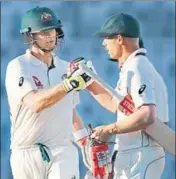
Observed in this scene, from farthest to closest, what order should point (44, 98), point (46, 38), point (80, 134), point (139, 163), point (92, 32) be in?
point (92, 32) → point (80, 134) → point (46, 38) → point (44, 98) → point (139, 163)

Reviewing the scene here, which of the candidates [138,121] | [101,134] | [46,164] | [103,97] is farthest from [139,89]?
[46,164]

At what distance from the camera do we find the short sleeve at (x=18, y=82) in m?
5.55

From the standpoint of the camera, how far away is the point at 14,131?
570 centimetres

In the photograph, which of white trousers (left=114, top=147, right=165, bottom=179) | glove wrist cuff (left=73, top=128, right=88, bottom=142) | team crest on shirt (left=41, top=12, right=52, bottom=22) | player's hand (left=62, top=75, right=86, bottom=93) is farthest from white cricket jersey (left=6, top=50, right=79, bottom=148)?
white trousers (left=114, top=147, right=165, bottom=179)

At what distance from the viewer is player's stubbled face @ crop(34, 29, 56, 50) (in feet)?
18.6

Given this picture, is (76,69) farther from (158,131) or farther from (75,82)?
(158,131)

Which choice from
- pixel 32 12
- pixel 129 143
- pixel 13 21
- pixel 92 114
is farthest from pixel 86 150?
pixel 13 21

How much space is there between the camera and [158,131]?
16.9 ft

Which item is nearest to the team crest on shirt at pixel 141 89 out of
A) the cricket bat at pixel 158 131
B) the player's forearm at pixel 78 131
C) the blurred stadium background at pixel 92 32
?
the cricket bat at pixel 158 131

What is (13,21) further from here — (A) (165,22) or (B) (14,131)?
(B) (14,131)

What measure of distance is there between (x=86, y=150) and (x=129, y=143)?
0.37m

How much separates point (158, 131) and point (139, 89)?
0.76 ft

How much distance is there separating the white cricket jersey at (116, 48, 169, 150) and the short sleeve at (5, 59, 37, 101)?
56 cm

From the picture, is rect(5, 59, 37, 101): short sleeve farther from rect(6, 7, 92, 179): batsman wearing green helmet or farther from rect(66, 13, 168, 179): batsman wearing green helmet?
rect(66, 13, 168, 179): batsman wearing green helmet
